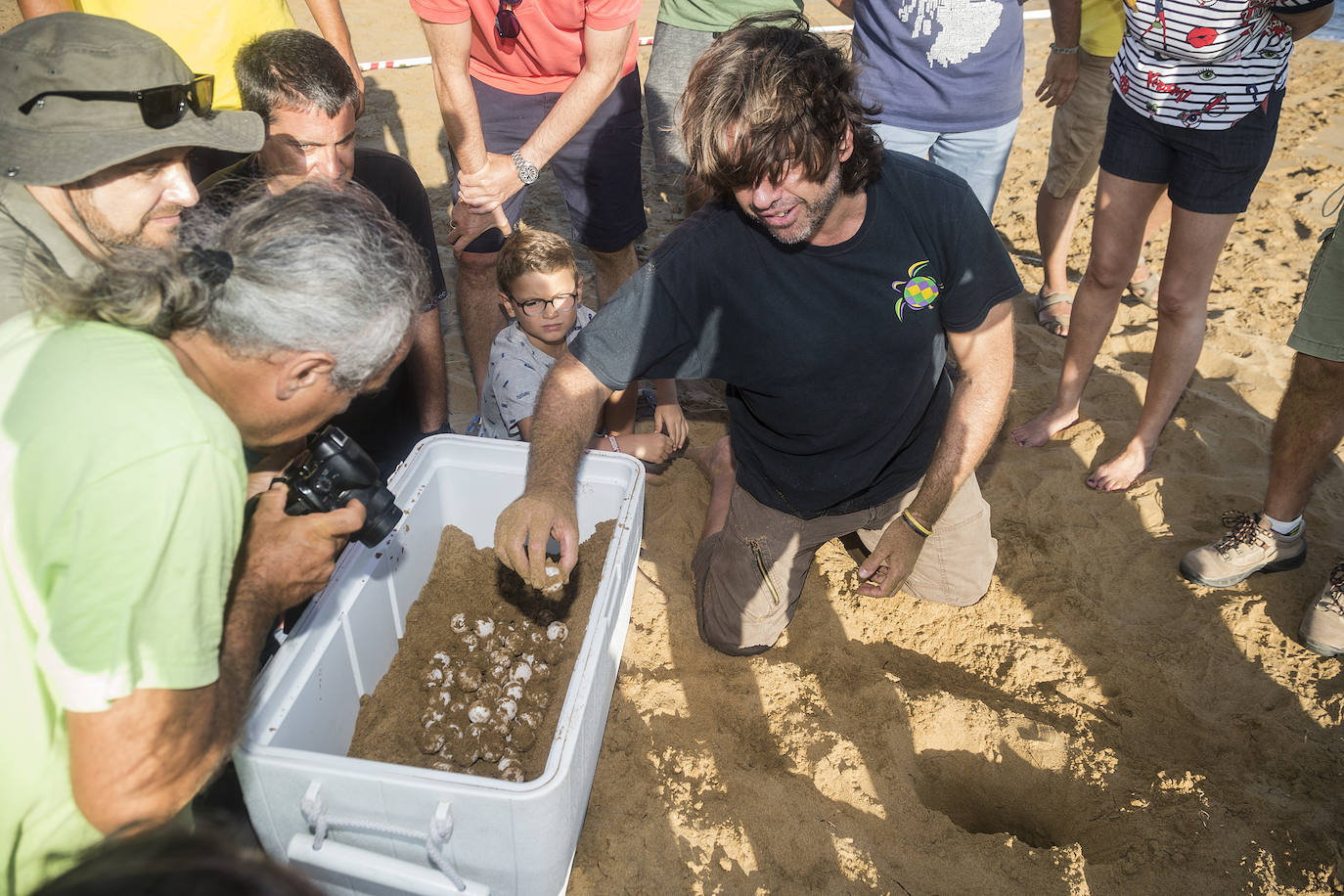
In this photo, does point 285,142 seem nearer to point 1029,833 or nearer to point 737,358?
point 737,358

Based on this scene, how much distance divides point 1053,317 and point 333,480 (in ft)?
10.9

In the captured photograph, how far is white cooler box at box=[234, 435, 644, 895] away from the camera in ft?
4.93

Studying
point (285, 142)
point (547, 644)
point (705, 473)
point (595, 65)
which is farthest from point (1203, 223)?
point (285, 142)

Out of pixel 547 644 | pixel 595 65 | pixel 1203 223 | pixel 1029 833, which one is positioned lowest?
pixel 1029 833

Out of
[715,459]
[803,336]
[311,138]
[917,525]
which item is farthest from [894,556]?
[311,138]

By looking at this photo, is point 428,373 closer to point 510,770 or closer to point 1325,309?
point 510,770

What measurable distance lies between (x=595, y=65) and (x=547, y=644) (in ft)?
6.23

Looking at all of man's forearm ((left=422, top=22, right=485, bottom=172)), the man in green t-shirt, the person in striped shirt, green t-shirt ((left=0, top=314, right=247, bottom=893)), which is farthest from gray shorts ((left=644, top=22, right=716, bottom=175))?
green t-shirt ((left=0, top=314, right=247, bottom=893))

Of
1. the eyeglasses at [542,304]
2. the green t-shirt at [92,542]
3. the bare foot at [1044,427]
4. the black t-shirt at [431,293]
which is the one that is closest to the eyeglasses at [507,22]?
the black t-shirt at [431,293]

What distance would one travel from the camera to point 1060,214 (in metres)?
3.79

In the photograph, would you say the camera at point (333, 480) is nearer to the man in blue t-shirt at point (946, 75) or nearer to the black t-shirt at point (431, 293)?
the black t-shirt at point (431, 293)

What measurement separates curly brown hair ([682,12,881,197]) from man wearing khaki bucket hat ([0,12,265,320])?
1.06 metres

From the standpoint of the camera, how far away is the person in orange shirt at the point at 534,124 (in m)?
2.87

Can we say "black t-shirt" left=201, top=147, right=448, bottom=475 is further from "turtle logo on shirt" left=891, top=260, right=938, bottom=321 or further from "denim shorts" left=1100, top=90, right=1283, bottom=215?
"denim shorts" left=1100, top=90, right=1283, bottom=215
